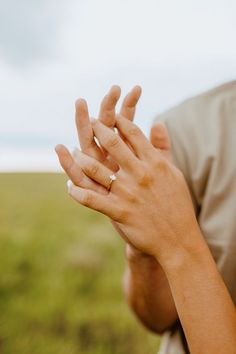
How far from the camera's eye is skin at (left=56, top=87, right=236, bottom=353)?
138cm

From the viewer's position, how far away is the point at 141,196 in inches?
54.6

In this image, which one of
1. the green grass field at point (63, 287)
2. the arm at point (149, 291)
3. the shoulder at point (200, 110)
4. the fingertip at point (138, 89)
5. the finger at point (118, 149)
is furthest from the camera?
the green grass field at point (63, 287)

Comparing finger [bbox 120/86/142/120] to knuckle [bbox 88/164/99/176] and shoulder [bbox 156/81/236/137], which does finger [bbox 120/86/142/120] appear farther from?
shoulder [bbox 156/81/236/137]

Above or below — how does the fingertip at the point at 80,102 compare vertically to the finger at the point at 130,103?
above

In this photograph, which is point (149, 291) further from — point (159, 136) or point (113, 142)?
point (113, 142)

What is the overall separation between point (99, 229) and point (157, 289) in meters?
3.95

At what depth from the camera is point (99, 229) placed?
570 cm

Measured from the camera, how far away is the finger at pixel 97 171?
4.59 feet

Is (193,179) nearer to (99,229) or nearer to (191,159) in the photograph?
(191,159)

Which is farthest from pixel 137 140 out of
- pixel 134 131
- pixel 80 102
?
pixel 80 102

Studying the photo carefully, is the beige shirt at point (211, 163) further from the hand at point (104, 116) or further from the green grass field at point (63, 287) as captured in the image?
the green grass field at point (63, 287)

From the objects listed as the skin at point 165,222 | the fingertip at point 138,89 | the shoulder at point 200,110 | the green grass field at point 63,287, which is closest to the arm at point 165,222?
the skin at point 165,222

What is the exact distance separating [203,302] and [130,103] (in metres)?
0.42

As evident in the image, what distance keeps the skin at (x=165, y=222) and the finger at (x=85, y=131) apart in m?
0.02
